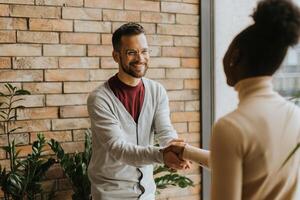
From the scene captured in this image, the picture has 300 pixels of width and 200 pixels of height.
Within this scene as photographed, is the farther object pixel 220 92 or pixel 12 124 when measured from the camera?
pixel 220 92

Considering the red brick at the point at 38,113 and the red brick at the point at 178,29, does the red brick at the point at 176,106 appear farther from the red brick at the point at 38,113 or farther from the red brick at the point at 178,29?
the red brick at the point at 38,113

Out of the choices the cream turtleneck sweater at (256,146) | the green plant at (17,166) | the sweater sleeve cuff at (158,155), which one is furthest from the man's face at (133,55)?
the cream turtleneck sweater at (256,146)

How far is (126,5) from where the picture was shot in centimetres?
309

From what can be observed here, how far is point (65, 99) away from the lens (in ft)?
9.59

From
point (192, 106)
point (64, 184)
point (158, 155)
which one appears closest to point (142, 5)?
point (192, 106)

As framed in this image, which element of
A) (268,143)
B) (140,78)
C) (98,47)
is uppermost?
(98,47)

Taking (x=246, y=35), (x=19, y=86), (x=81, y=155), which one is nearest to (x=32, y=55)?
(x=19, y=86)

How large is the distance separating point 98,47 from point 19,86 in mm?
590

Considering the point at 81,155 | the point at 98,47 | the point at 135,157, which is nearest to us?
the point at 135,157

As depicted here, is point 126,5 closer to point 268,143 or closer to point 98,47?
point 98,47

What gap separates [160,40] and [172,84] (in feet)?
1.11

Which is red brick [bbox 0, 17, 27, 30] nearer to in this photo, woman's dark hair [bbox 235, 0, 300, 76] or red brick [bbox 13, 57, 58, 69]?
red brick [bbox 13, 57, 58, 69]

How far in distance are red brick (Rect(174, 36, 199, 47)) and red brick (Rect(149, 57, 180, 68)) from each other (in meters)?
0.12

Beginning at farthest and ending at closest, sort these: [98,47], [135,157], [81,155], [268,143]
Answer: [98,47] → [81,155] → [135,157] → [268,143]
